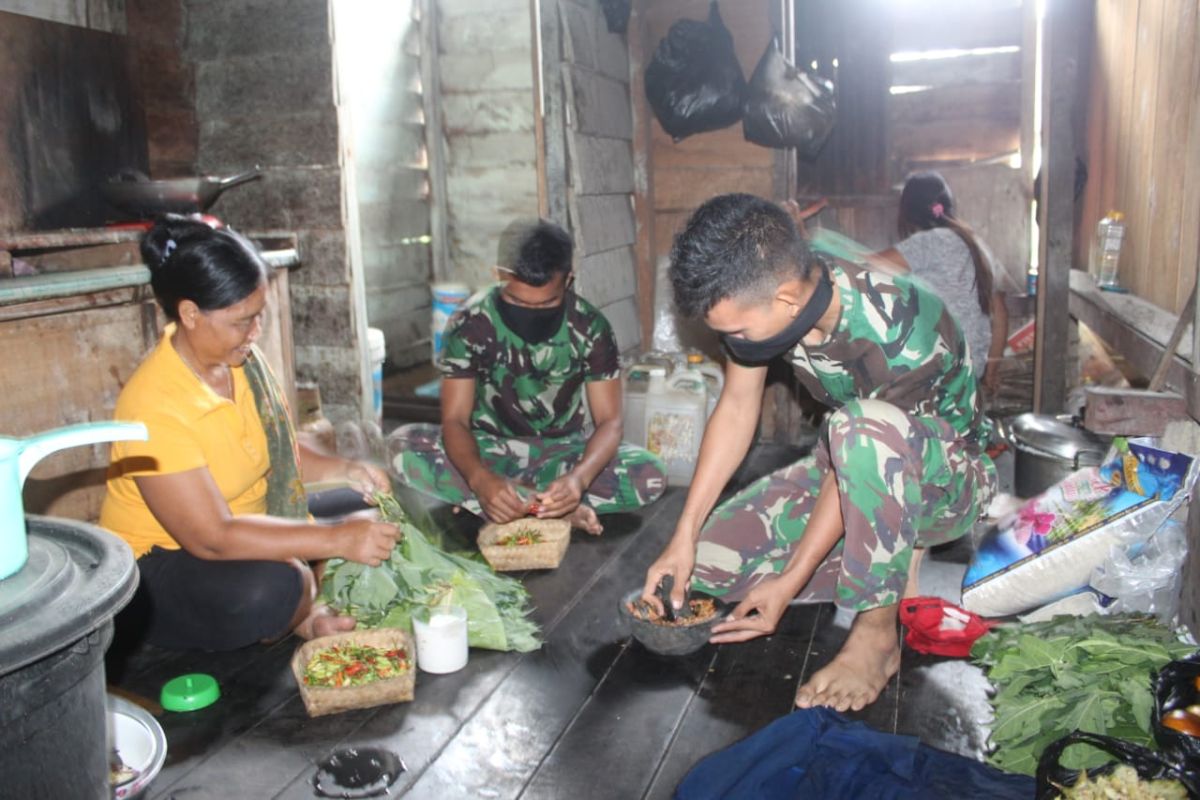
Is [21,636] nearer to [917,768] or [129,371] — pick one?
[917,768]

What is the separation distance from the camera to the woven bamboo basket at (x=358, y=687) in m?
2.53

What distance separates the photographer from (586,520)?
4000 mm

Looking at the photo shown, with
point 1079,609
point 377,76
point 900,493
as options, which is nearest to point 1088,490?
point 1079,609

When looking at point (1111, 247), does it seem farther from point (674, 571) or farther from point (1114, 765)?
point (1114, 765)

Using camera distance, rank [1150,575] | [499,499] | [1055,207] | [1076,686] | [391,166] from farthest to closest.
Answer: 1. [391,166]
2. [1055,207]
3. [499,499]
4. [1150,575]
5. [1076,686]

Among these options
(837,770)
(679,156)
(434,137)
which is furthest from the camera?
(434,137)

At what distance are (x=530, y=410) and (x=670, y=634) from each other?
5.30 ft

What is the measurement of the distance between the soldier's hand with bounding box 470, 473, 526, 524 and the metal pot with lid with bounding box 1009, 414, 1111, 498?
200cm

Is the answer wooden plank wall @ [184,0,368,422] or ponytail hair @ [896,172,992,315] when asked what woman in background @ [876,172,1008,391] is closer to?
ponytail hair @ [896,172,992,315]

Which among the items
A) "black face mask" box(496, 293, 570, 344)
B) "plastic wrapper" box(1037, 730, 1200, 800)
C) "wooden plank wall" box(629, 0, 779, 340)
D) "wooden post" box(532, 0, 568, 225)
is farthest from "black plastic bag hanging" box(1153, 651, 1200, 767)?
"wooden plank wall" box(629, 0, 779, 340)

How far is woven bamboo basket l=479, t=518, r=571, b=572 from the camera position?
139 inches

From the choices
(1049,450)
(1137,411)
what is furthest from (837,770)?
(1049,450)

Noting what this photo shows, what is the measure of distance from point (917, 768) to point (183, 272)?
212cm

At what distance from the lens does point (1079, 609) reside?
2.90 metres
